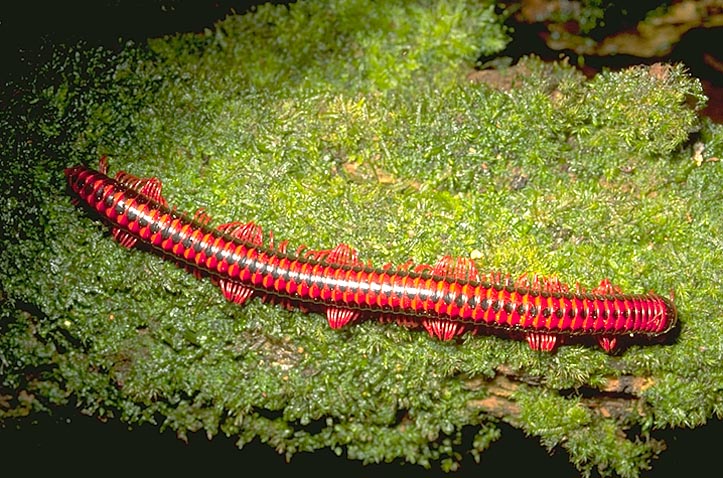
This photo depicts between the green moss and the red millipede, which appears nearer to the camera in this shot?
the red millipede

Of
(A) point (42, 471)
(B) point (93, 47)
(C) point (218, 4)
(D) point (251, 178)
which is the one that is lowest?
(A) point (42, 471)

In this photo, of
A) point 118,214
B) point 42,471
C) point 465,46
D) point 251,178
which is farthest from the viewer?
point 42,471

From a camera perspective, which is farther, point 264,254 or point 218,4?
point 218,4

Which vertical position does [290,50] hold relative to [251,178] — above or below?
above

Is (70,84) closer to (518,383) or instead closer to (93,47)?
(93,47)

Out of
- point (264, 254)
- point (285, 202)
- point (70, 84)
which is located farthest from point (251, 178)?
point (70, 84)
